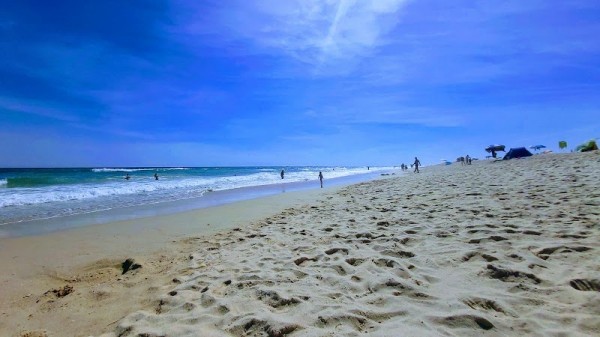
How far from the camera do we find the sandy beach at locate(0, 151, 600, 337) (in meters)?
2.86

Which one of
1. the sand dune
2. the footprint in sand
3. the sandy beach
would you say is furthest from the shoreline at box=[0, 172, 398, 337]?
the footprint in sand

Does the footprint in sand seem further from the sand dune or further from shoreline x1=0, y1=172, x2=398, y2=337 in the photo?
shoreline x1=0, y1=172, x2=398, y2=337

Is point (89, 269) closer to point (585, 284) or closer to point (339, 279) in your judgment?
point (339, 279)

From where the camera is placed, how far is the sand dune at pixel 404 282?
2.77 metres

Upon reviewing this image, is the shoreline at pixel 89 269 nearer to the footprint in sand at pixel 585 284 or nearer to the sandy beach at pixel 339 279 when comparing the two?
the sandy beach at pixel 339 279

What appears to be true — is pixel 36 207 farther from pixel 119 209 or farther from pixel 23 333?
pixel 23 333

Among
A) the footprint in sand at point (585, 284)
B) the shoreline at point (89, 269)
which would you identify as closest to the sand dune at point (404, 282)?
the footprint in sand at point (585, 284)

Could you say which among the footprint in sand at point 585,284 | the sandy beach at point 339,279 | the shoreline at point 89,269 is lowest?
the shoreline at point 89,269

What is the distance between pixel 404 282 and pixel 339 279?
29.8 inches

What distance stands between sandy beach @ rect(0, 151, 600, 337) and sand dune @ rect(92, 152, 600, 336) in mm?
15

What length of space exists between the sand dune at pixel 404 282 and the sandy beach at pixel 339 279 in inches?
0.6

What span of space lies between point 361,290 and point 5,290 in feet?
17.1

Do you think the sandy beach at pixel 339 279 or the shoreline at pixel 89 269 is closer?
→ the sandy beach at pixel 339 279

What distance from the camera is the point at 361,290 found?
11.6 ft
